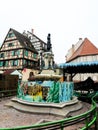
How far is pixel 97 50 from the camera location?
37.0m

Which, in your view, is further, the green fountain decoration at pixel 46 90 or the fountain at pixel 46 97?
the green fountain decoration at pixel 46 90

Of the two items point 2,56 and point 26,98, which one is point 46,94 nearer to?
point 26,98

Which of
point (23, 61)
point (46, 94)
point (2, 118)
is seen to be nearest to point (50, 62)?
point (46, 94)

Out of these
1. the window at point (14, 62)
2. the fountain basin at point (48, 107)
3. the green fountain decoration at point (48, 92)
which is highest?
the window at point (14, 62)

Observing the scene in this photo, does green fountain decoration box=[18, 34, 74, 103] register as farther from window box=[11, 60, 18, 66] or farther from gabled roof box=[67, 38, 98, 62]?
gabled roof box=[67, 38, 98, 62]

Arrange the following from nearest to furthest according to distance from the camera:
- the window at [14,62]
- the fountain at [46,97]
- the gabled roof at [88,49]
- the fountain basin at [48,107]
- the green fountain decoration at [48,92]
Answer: the fountain basin at [48,107], the fountain at [46,97], the green fountain decoration at [48,92], the window at [14,62], the gabled roof at [88,49]

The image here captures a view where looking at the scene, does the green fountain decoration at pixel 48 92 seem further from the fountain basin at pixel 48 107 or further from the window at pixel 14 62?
the window at pixel 14 62

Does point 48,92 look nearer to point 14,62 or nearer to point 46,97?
point 46,97

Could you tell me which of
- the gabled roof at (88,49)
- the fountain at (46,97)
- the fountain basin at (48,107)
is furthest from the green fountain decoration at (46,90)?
the gabled roof at (88,49)

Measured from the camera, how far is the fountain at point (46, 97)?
9.24 meters

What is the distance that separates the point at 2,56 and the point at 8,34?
5.42 meters

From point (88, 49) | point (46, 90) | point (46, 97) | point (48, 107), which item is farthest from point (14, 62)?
point (48, 107)

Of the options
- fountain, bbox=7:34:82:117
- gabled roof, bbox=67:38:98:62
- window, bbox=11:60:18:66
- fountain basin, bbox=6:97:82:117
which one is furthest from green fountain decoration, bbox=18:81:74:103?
gabled roof, bbox=67:38:98:62

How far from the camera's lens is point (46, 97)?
32.9 feet
